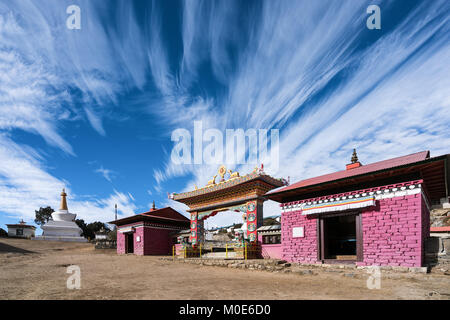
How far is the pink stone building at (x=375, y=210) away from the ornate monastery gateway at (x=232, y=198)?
3712 mm

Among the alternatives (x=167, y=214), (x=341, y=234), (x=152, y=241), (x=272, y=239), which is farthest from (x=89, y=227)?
(x=341, y=234)

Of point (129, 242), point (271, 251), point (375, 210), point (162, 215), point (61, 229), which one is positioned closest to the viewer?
point (375, 210)

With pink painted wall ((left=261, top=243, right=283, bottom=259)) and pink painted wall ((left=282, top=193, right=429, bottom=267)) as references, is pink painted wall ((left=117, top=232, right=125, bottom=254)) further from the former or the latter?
pink painted wall ((left=282, top=193, right=429, bottom=267))

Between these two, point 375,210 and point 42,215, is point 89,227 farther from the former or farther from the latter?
point 375,210

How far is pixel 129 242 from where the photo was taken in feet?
94.7

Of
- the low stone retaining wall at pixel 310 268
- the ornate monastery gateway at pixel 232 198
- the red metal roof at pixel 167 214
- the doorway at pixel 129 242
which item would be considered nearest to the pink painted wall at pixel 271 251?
the ornate monastery gateway at pixel 232 198

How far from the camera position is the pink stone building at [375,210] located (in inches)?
409

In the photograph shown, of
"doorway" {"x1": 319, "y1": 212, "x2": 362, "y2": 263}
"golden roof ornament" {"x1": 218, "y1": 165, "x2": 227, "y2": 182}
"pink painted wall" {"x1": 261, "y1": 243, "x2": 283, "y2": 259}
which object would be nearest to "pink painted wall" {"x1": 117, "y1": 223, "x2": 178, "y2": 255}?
"golden roof ornament" {"x1": 218, "y1": 165, "x2": 227, "y2": 182}

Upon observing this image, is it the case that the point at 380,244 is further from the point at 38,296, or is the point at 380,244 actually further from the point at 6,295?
the point at 6,295

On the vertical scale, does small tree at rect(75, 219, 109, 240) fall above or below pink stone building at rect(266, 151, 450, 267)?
below

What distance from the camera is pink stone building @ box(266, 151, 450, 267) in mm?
10391

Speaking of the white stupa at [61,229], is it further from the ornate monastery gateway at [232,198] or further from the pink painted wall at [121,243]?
the ornate monastery gateway at [232,198]

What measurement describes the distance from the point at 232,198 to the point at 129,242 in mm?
15046

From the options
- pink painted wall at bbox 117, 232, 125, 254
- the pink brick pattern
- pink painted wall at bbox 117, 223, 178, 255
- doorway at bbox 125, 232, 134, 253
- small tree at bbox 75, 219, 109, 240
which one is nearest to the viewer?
the pink brick pattern
